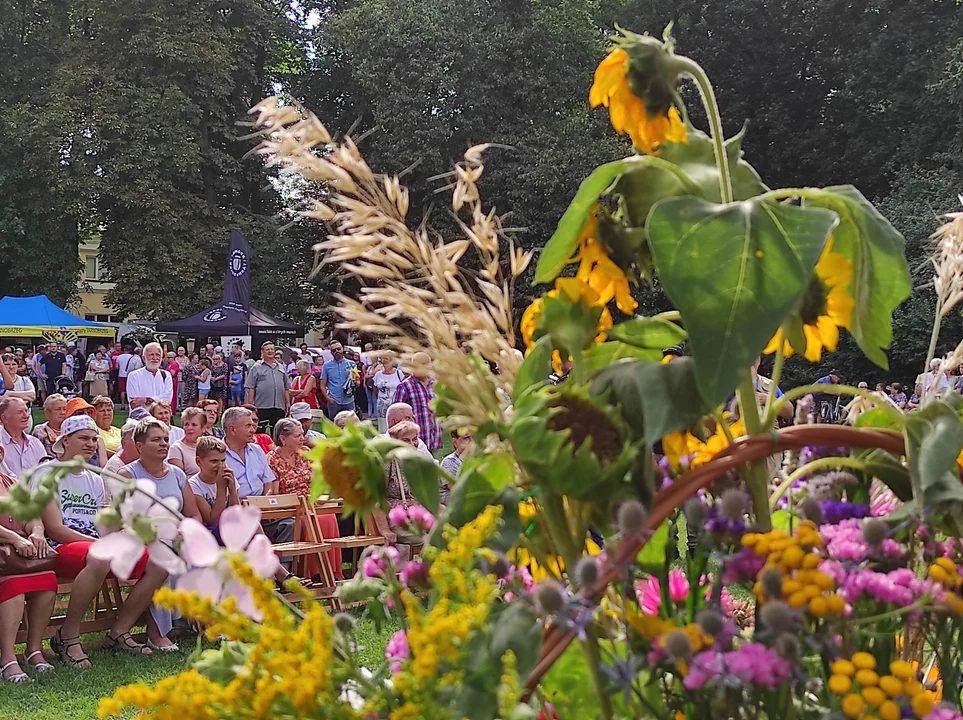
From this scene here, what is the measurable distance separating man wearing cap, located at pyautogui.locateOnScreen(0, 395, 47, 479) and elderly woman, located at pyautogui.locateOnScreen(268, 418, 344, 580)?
1.50m

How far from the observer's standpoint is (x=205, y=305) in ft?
87.8

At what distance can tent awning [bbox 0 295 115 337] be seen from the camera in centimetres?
2316

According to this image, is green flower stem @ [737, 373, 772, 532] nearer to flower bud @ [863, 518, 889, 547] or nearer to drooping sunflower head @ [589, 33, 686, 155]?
flower bud @ [863, 518, 889, 547]

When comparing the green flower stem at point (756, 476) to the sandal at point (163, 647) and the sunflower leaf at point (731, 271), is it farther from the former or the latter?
the sandal at point (163, 647)

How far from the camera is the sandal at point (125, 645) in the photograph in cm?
605

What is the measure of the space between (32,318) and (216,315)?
4.95 m

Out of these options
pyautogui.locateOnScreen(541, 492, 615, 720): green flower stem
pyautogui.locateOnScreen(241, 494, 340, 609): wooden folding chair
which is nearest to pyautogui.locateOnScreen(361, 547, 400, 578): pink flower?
pyautogui.locateOnScreen(541, 492, 615, 720): green flower stem

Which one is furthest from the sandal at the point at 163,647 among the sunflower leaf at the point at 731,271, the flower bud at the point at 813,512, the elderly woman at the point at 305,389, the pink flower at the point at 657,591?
the elderly woman at the point at 305,389

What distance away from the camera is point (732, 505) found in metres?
0.91

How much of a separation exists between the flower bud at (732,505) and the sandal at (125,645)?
5684 millimetres

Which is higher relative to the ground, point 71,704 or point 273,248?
point 273,248

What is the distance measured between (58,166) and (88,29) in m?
4.52

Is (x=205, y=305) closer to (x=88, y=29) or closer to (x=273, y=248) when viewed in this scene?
(x=273, y=248)

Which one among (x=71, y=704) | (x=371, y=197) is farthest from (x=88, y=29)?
(x=371, y=197)
